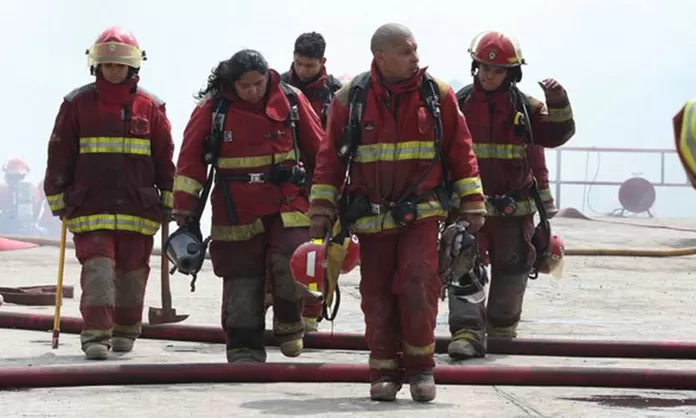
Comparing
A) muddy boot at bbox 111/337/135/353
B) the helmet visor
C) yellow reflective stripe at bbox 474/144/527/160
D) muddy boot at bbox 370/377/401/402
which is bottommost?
muddy boot at bbox 111/337/135/353

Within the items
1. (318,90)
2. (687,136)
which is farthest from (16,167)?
(687,136)

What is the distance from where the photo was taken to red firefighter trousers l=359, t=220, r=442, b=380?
7340 mm

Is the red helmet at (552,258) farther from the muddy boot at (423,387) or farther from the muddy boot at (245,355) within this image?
the muddy boot at (423,387)

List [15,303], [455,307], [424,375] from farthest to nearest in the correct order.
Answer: [15,303] < [455,307] < [424,375]

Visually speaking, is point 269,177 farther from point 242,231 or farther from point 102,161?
point 102,161

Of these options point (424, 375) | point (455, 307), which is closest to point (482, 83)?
point (455, 307)

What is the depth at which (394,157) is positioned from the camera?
7422 millimetres

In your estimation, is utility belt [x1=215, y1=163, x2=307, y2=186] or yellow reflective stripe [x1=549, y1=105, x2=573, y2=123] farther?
yellow reflective stripe [x1=549, y1=105, x2=573, y2=123]

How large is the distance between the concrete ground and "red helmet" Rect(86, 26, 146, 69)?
1.59 m

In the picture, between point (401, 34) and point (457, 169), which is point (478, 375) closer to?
point (457, 169)

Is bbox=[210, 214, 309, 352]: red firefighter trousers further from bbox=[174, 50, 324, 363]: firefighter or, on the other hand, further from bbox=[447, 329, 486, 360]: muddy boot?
bbox=[447, 329, 486, 360]: muddy boot

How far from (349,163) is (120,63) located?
7.38 ft

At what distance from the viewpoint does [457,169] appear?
24.6ft

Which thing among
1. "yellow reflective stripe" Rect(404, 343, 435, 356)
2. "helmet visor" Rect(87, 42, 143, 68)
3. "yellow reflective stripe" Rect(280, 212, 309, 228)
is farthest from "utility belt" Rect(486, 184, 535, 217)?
"yellow reflective stripe" Rect(404, 343, 435, 356)
